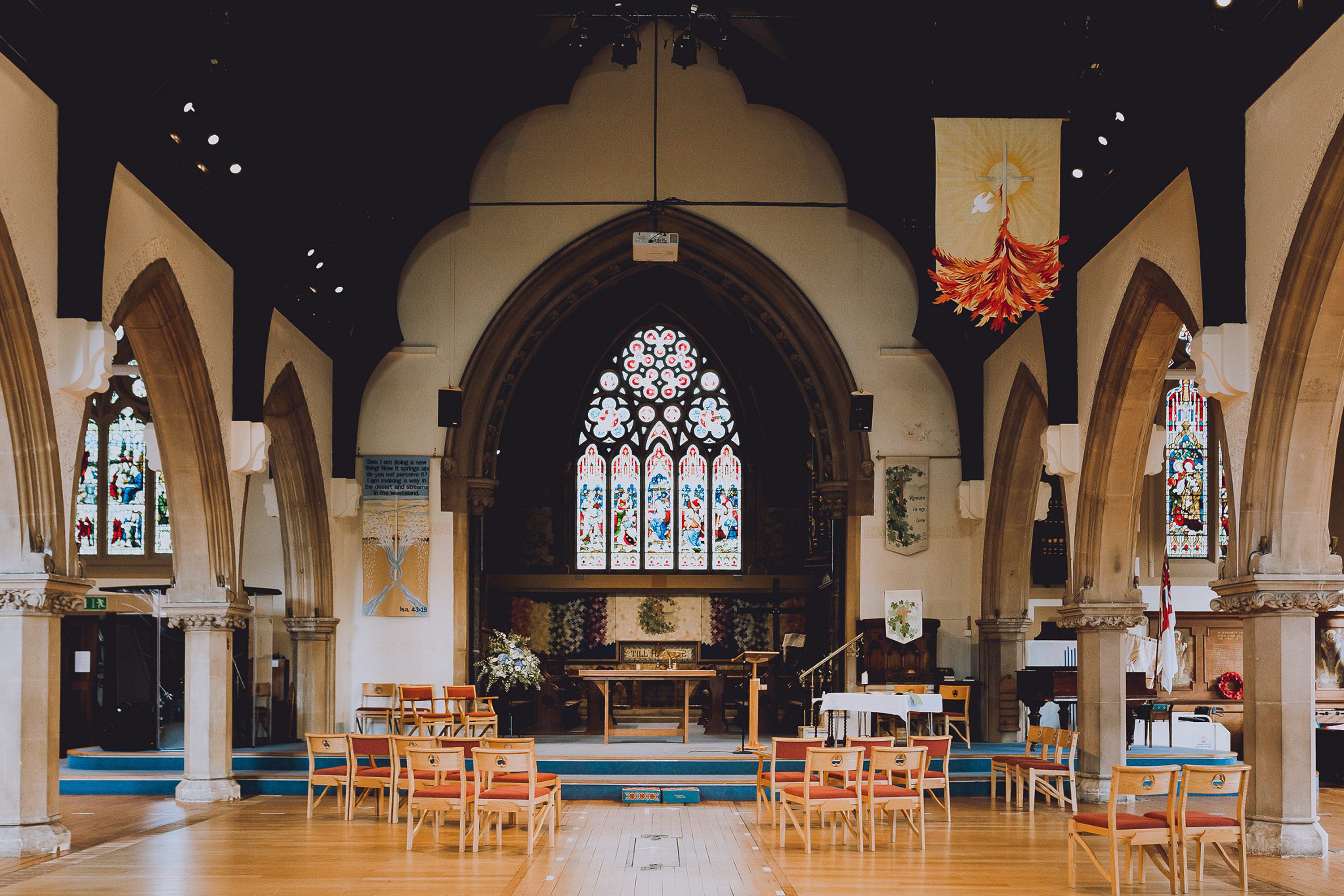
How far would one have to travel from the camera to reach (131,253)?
10.6 m

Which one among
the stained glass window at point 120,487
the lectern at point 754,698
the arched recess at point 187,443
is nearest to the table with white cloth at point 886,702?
the lectern at point 754,698

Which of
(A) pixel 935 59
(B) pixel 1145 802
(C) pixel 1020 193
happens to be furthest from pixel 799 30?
(B) pixel 1145 802

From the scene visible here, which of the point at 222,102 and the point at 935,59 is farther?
the point at 935,59

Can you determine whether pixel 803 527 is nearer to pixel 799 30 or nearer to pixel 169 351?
pixel 799 30

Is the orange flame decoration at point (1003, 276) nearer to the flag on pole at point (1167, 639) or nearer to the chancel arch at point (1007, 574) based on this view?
the flag on pole at point (1167, 639)

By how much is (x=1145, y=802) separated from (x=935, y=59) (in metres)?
7.48

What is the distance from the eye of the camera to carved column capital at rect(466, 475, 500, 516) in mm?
17281

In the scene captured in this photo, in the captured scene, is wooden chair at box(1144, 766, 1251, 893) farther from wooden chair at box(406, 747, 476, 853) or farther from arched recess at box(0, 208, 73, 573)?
arched recess at box(0, 208, 73, 573)

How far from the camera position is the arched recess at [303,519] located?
15953 millimetres

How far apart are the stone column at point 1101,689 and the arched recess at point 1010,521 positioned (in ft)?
11.6

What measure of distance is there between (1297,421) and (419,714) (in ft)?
32.2

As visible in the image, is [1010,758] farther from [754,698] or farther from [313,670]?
[313,670]

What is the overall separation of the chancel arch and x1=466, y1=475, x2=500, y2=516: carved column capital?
20.2ft

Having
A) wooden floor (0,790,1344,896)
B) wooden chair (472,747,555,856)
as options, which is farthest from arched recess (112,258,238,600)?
wooden chair (472,747,555,856)
